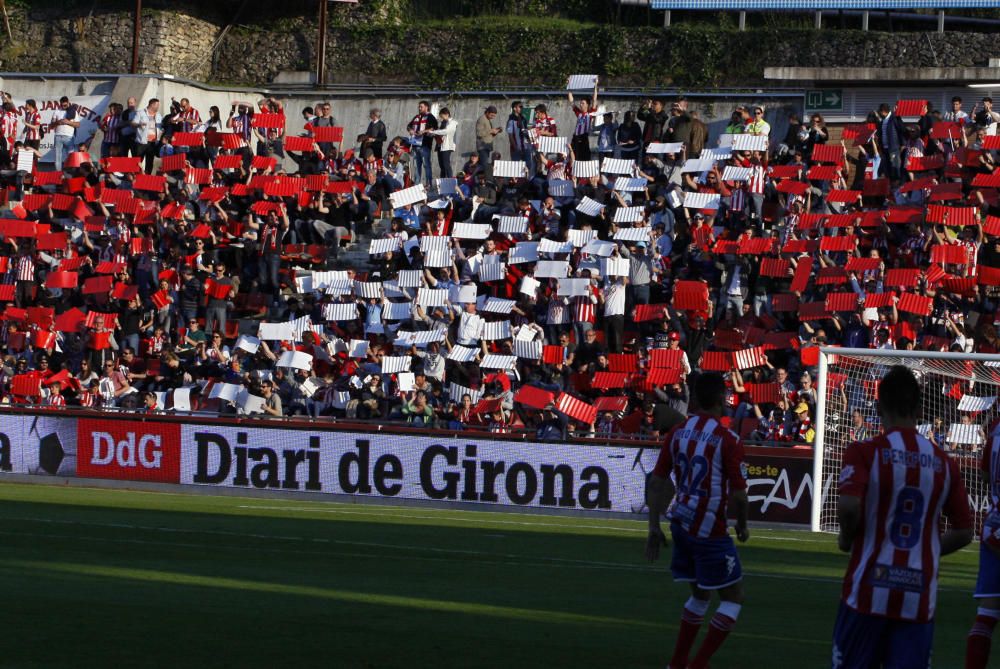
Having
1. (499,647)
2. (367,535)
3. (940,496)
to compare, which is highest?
(940,496)

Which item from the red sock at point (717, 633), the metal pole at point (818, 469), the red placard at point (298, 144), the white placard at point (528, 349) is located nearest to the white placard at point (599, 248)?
the white placard at point (528, 349)

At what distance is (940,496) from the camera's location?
6180 mm

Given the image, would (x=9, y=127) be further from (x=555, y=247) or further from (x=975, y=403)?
(x=975, y=403)

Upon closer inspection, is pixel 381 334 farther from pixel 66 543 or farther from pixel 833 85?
pixel 66 543

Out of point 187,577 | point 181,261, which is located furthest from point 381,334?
point 187,577

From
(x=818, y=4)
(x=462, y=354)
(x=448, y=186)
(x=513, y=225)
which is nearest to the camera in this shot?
(x=462, y=354)

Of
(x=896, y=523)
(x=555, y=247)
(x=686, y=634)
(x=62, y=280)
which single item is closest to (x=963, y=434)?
(x=686, y=634)

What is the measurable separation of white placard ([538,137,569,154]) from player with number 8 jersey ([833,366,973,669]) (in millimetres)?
23500

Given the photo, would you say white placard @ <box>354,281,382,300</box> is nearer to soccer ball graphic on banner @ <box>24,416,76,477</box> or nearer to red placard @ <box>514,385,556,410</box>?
red placard @ <box>514,385,556,410</box>

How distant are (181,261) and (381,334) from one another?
491 centimetres

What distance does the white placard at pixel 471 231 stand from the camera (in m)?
28.1

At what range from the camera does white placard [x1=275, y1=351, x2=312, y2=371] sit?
26.5 meters

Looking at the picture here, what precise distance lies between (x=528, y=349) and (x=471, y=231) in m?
3.61

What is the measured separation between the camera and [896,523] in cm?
613
